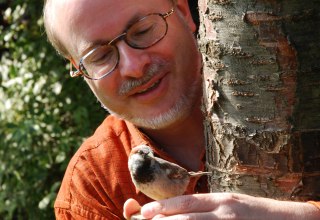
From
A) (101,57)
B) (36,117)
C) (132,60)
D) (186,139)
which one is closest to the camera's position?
(132,60)

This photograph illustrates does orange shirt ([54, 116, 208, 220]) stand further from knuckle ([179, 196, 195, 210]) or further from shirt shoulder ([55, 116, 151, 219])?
knuckle ([179, 196, 195, 210])

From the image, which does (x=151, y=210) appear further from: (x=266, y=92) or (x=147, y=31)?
(x=147, y=31)

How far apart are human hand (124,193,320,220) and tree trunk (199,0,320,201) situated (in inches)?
3.3

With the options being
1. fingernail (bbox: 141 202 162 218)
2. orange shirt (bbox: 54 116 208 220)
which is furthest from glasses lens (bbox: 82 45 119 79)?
fingernail (bbox: 141 202 162 218)

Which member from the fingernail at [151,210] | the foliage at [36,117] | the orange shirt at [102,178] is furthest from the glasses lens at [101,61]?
the foliage at [36,117]

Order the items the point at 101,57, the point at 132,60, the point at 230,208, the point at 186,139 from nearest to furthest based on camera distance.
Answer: the point at 230,208, the point at 132,60, the point at 101,57, the point at 186,139

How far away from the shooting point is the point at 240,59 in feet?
4.82

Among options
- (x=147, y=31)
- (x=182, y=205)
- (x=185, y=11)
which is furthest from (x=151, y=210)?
(x=185, y=11)

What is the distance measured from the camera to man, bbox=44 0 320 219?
1.96 metres

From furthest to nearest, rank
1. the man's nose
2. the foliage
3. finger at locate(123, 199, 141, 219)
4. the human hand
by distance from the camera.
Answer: the foliage < the man's nose < finger at locate(123, 199, 141, 219) < the human hand

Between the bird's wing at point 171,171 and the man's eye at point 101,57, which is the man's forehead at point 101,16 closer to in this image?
the man's eye at point 101,57

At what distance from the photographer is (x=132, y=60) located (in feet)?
6.30

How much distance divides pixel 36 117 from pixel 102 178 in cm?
145

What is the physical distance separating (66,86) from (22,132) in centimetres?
37
